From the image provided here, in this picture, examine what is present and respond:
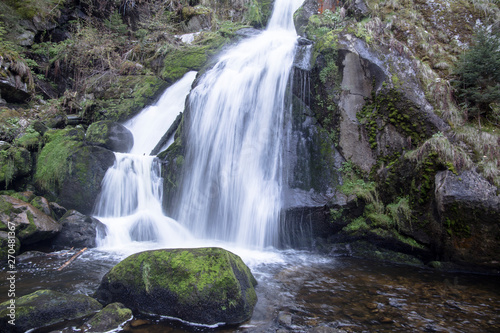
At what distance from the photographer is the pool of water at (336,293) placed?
3625mm

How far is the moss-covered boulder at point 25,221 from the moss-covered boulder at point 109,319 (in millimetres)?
4041

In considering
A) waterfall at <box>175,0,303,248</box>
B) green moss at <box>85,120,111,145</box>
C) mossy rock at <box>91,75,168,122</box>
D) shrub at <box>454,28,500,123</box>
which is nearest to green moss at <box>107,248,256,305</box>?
waterfall at <box>175,0,303,248</box>

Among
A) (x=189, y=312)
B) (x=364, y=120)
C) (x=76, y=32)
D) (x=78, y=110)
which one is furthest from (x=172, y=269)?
(x=76, y=32)

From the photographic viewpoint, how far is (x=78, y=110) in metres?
11.3

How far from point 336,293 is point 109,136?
27.5 feet

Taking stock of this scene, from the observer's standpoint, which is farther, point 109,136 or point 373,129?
point 109,136

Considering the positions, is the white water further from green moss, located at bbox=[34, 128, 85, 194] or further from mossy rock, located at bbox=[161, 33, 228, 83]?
mossy rock, located at bbox=[161, 33, 228, 83]

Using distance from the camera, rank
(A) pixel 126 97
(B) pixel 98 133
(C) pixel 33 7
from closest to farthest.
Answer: (B) pixel 98 133 < (A) pixel 126 97 < (C) pixel 33 7

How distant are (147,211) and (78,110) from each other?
19.5ft

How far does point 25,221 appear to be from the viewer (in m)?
6.37

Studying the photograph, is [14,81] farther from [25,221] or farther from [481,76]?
[481,76]

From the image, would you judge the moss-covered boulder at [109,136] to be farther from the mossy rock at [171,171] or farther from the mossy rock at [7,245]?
the mossy rock at [7,245]

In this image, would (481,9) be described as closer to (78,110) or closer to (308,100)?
(308,100)

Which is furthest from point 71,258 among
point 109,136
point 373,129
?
point 373,129
